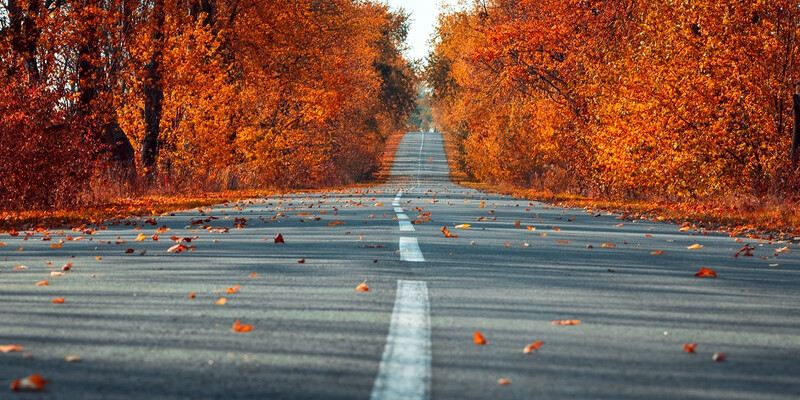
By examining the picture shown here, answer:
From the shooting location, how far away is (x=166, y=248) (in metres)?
11.4

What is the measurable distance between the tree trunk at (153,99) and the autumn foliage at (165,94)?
0.05 metres

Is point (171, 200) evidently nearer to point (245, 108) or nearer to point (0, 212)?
point (0, 212)

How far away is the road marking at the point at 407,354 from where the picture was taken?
4.50 metres

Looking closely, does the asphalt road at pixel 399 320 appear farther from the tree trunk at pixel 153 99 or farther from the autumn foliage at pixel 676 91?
the tree trunk at pixel 153 99

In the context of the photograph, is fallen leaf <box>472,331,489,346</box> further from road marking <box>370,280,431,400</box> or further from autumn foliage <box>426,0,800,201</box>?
autumn foliage <box>426,0,800,201</box>

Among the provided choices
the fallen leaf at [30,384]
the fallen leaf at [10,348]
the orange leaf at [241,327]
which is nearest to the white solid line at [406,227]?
the orange leaf at [241,327]

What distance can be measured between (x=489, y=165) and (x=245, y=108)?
54.4ft

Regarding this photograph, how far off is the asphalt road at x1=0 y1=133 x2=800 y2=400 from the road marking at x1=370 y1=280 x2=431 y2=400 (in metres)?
0.02

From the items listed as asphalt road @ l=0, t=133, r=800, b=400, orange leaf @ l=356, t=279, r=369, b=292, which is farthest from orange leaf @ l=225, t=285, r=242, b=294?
orange leaf @ l=356, t=279, r=369, b=292

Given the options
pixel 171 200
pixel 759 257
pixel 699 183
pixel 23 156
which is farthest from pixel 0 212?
pixel 699 183

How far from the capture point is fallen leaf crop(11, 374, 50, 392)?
448 cm

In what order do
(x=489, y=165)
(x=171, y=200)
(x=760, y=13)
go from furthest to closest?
1. (x=489, y=165)
2. (x=171, y=200)
3. (x=760, y=13)

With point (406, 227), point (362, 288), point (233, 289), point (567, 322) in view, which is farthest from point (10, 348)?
point (406, 227)

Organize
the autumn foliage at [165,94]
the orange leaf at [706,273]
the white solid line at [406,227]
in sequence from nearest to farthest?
the orange leaf at [706,273] → the white solid line at [406,227] → the autumn foliage at [165,94]
